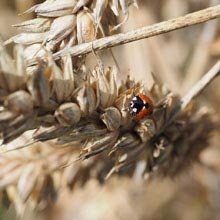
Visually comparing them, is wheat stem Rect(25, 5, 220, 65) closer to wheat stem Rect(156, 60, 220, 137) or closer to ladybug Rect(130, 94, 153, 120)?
ladybug Rect(130, 94, 153, 120)

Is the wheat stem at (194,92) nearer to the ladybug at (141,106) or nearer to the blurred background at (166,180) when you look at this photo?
the ladybug at (141,106)

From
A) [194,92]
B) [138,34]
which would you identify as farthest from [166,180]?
[138,34]

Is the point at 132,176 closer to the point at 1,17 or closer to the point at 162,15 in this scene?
the point at 162,15

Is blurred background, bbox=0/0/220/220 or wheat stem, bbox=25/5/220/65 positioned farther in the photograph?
blurred background, bbox=0/0/220/220

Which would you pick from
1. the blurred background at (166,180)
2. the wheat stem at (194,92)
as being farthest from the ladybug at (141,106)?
the blurred background at (166,180)

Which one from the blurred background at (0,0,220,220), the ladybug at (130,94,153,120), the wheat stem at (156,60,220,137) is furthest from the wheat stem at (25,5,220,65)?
the blurred background at (0,0,220,220)

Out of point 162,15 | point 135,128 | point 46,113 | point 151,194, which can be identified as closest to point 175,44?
point 162,15
